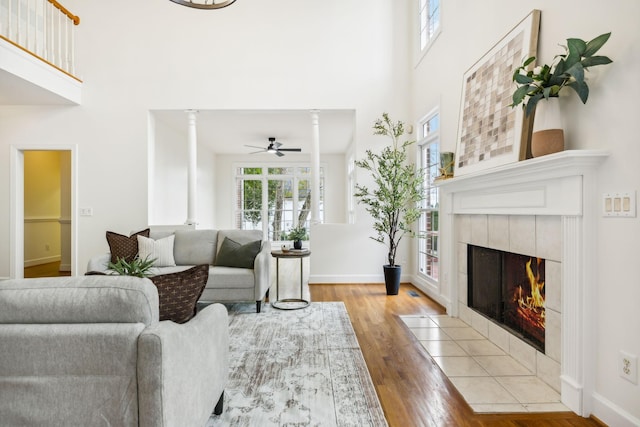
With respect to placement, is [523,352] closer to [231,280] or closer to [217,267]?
[231,280]

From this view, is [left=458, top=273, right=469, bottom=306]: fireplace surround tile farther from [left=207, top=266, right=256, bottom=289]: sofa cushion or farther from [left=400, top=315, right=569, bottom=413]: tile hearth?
[left=207, top=266, right=256, bottom=289]: sofa cushion

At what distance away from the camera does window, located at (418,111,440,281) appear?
14.5 feet

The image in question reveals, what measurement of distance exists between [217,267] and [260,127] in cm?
343

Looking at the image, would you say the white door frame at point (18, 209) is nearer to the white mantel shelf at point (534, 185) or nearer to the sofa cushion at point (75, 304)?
the sofa cushion at point (75, 304)

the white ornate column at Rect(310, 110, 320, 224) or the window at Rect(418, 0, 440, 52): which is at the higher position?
the window at Rect(418, 0, 440, 52)

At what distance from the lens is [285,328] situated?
129 inches

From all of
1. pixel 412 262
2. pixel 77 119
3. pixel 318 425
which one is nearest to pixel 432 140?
pixel 412 262

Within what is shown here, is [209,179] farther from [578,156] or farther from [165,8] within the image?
[578,156]

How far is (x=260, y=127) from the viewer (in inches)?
260

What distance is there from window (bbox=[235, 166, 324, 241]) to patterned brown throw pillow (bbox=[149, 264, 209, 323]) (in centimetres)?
782

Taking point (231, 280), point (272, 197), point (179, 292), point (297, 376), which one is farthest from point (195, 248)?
point (272, 197)

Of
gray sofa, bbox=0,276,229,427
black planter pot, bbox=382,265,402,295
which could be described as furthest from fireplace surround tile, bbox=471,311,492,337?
gray sofa, bbox=0,276,229,427

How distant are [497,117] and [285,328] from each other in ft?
8.34

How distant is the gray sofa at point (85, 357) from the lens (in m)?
1.19
